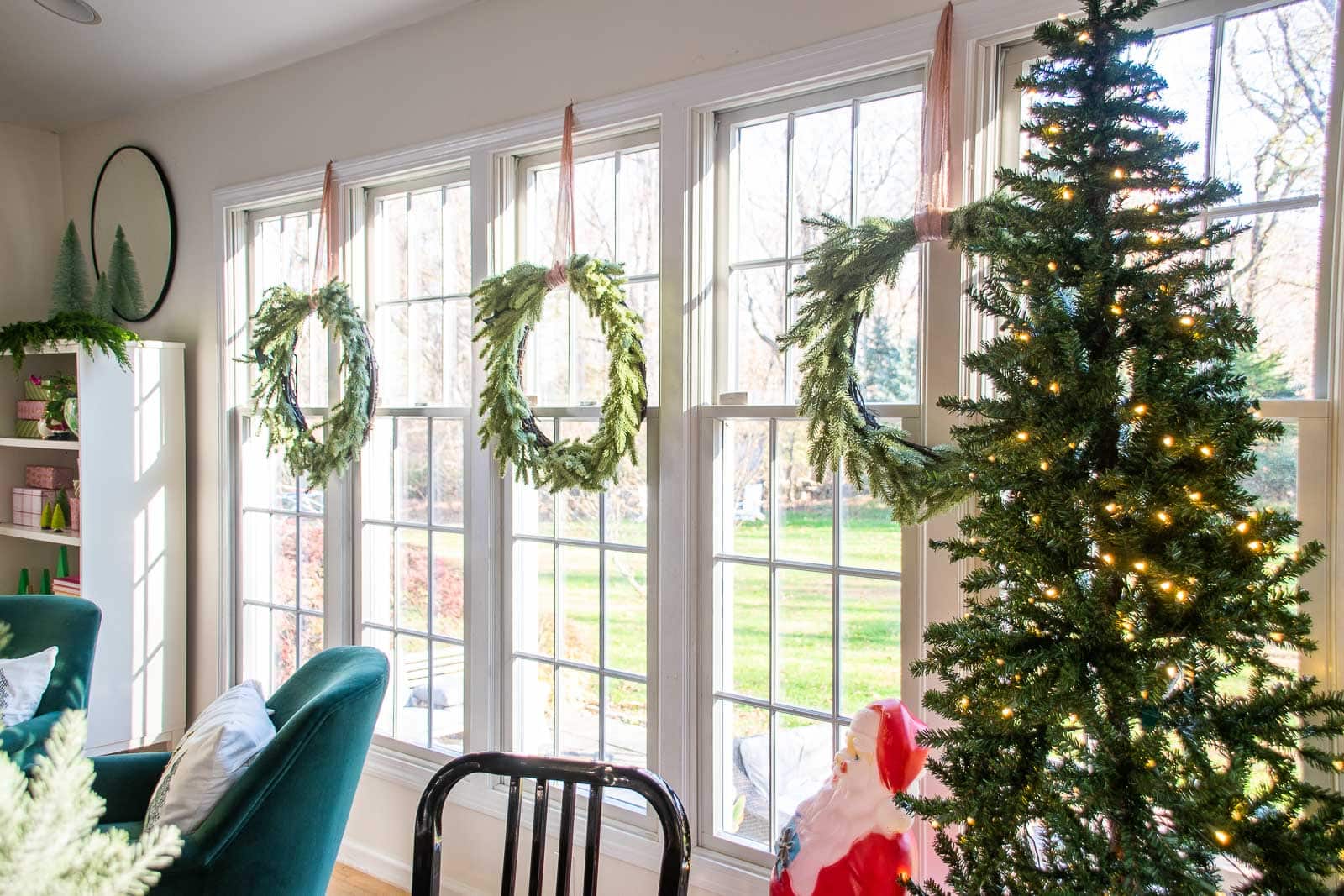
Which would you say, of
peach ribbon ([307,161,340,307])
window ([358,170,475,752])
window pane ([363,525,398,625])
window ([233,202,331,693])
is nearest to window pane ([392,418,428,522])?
window ([358,170,475,752])

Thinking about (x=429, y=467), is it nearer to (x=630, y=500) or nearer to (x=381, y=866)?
(x=630, y=500)

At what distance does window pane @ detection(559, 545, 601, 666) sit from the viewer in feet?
8.71

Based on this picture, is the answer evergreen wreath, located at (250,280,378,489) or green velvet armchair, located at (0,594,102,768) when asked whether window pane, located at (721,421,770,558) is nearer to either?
evergreen wreath, located at (250,280,378,489)

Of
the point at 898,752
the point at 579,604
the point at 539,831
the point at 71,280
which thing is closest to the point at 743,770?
the point at 579,604

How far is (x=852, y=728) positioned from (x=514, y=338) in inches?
54.3

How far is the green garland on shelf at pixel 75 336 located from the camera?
3389 mm

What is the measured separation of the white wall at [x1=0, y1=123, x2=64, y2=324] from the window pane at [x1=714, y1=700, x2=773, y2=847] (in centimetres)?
371

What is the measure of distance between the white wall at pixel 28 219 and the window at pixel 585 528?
277 cm

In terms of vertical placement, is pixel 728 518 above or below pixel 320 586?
above

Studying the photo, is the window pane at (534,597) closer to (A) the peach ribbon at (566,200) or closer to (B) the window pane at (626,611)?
(B) the window pane at (626,611)

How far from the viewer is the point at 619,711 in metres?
2.60

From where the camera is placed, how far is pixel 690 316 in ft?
7.75

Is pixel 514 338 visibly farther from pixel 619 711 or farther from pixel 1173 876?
pixel 1173 876

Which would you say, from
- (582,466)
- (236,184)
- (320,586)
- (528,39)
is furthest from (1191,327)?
(236,184)
